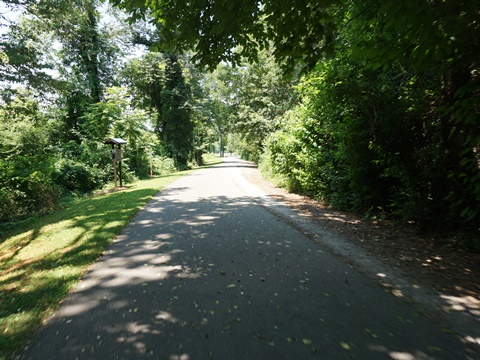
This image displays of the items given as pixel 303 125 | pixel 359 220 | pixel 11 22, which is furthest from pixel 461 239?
pixel 11 22

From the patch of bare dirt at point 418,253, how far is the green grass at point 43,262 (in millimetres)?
4995

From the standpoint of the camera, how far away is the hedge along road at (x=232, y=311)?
2561 mm

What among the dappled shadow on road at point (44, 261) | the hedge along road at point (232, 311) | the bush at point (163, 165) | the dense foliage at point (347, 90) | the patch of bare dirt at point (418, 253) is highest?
the dense foliage at point (347, 90)

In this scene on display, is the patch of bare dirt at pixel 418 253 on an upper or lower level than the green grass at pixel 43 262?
upper

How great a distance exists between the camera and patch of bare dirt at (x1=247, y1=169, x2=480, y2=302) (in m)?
3.82

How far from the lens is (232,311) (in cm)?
320

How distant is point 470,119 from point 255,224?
4832 millimetres

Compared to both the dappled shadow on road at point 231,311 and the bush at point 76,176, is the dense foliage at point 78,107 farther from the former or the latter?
the dappled shadow on road at point 231,311

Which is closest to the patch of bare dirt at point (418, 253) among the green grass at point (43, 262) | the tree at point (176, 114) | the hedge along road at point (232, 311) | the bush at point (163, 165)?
the hedge along road at point (232, 311)

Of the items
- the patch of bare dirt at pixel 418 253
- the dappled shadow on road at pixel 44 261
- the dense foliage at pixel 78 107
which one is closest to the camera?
the dappled shadow on road at pixel 44 261

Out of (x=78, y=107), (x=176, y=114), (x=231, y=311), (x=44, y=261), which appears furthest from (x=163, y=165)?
(x=231, y=311)

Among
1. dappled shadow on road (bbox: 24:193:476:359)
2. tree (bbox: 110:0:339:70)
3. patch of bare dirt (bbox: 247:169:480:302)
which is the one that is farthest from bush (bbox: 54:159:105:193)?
patch of bare dirt (bbox: 247:169:480:302)

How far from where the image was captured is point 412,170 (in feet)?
20.6

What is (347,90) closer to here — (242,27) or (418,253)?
(242,27)
